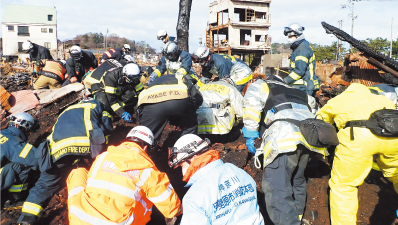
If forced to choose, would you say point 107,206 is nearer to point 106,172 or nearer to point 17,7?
point 106,172

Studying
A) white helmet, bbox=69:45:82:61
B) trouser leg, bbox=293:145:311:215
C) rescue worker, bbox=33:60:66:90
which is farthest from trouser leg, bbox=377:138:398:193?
rescue worker, bbox=33:60:66:90

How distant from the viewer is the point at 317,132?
3068mm

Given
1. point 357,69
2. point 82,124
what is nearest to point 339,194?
point 82,124

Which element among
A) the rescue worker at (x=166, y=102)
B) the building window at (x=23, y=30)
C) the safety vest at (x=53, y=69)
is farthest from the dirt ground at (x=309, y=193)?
the building window at (x=23, y=30)

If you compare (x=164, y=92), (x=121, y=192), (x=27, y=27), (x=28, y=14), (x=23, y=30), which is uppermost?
(x=28, y=14)

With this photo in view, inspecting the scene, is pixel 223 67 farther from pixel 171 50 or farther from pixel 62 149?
pixel 62 149

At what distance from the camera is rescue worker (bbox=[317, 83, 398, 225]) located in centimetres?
290

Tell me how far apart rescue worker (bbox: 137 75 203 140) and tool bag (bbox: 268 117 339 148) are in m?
1.77

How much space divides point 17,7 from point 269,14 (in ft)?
136

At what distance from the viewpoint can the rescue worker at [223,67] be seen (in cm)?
594

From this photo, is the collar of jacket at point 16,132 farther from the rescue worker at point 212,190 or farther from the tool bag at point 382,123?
the tool bag at point 382,123

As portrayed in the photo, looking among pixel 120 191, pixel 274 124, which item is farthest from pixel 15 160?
pixel 274 124

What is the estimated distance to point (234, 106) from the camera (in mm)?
5047

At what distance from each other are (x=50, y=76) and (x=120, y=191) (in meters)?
6.47
